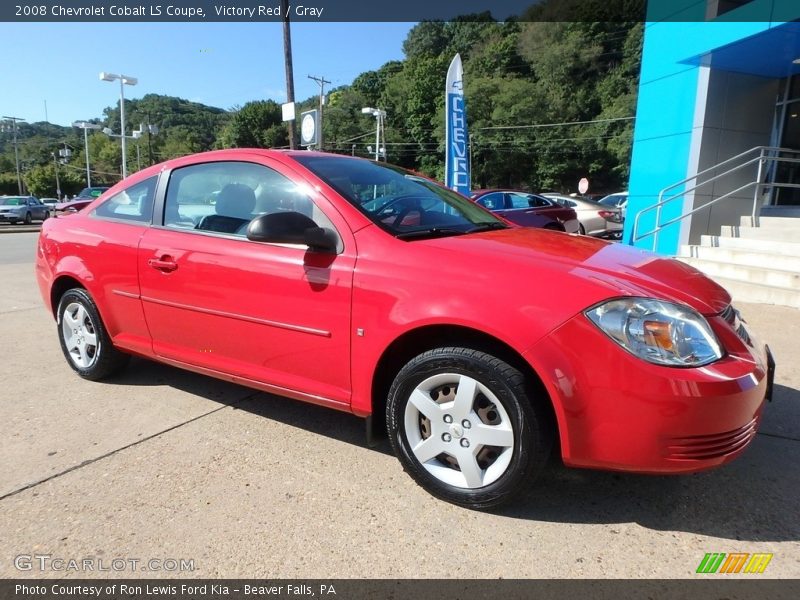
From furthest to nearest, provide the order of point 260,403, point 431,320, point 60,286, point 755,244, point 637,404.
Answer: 1. point 755,244
2. point 60,286
3. point 260,403
4. point 431,320
5. point 637,404

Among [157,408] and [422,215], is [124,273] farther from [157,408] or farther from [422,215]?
[422,215]

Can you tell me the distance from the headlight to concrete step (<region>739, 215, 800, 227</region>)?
8.49 meters

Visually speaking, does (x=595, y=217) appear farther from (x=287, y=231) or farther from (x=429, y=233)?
(x=287, y=231)

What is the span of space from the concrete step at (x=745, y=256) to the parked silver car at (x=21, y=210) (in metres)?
31.3

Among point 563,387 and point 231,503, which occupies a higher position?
point 563,387

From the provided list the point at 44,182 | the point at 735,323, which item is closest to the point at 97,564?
the point at 735,323

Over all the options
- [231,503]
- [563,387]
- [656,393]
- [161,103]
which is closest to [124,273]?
[231,503]

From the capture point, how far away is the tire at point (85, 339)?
3562 millimetres

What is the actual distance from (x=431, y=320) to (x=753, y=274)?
22.2 feet

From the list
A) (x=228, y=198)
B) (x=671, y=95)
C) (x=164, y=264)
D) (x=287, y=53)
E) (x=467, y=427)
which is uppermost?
(x=287, y=53)

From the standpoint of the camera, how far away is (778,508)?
7.52 feet

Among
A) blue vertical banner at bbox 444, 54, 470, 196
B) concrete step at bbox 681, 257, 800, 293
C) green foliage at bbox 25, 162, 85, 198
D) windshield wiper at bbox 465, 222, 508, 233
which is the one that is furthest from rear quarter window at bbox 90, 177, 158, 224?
green foliage at bbox 25, 162, 85, 198

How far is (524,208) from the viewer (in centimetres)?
1163
